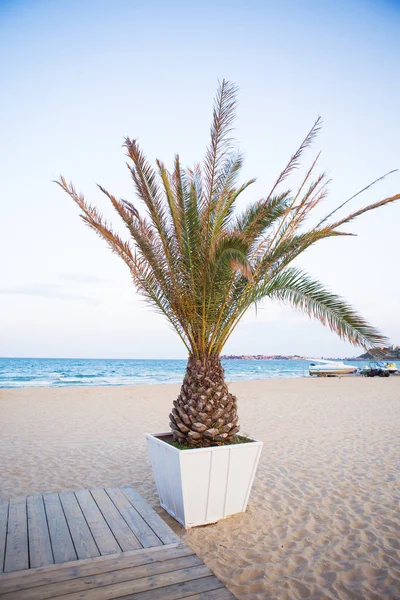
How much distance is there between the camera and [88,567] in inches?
87.5

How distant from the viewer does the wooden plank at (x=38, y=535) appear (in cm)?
235

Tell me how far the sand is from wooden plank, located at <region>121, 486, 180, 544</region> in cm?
69

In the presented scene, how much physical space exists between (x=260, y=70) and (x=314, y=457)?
299 inches

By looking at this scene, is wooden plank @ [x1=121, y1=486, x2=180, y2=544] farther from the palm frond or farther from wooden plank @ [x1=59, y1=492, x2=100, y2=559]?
the palm frond

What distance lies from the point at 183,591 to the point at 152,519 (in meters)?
1.06

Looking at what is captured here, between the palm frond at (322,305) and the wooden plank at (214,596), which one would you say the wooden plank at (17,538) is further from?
the palm frond at (322,305)

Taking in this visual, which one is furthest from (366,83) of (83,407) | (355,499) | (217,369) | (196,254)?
(83,407)

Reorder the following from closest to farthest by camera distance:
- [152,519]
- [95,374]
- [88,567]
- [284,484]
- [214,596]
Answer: [214,596], [88,567], [152,519], [284,484], [95,374]

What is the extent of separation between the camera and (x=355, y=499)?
4.79m

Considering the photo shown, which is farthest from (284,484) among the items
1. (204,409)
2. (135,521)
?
(135,521)

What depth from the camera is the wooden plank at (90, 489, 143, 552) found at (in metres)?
2.55

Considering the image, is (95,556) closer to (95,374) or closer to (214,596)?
(214,596)

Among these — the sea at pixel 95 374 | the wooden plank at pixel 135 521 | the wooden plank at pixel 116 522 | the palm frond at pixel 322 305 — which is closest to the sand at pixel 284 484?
Result: the wooden plank at pixel 135 521

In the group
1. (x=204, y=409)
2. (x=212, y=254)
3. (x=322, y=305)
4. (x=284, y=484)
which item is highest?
(x=212, y=254)
